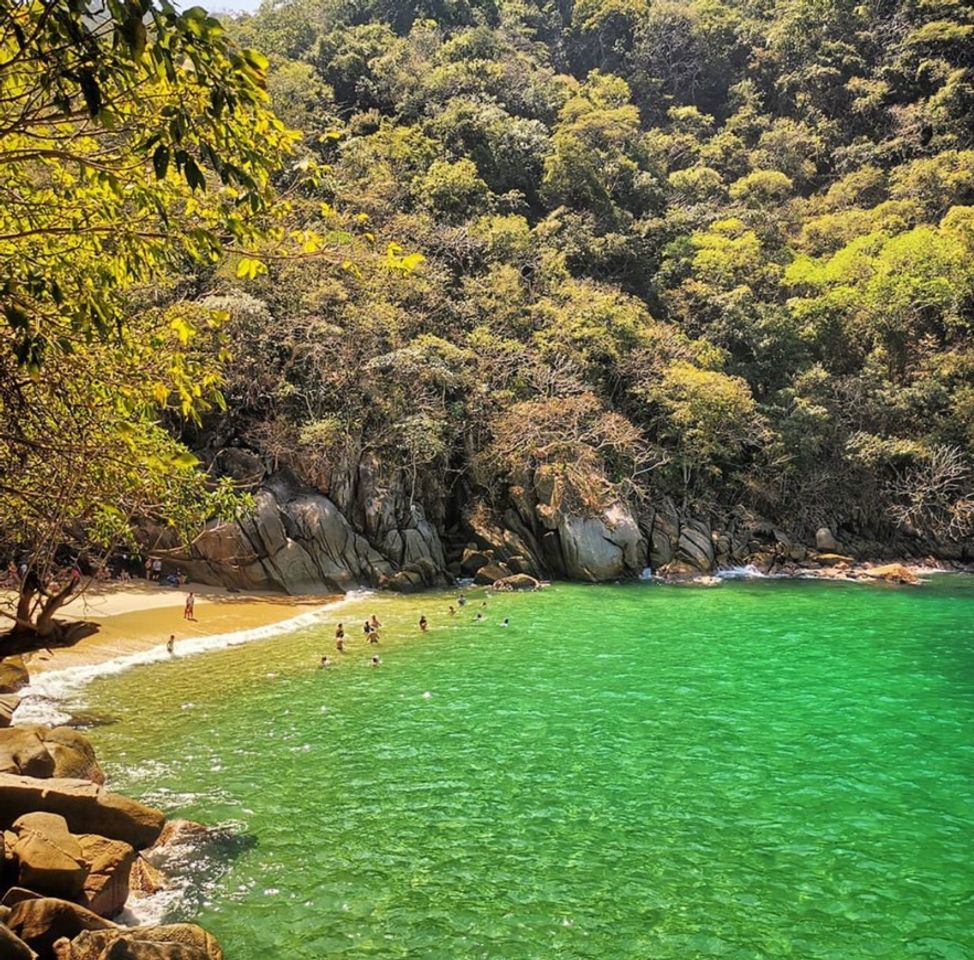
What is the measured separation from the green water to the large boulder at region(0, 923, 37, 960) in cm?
214

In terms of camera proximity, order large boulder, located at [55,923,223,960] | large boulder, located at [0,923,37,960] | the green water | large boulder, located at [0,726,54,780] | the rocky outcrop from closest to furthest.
→ large boulder, located at [0,923,37,960], large boulder, located at [55,923,223,960], the green water, large boulder, located at [0,726,54,780], the rocky outcrop

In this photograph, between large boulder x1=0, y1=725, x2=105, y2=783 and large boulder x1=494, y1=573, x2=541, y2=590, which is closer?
large boulder x1=0, y1=725, x2=105, y2=783

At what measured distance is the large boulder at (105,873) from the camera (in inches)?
307

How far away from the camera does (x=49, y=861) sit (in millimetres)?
7598

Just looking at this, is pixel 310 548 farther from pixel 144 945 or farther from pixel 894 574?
pixel 894 574

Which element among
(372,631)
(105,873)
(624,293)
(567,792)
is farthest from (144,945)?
(624,293)

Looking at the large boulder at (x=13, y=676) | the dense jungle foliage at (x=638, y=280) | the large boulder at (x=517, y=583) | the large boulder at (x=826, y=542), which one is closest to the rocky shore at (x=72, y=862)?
the large boulder at (x=13, y=676)

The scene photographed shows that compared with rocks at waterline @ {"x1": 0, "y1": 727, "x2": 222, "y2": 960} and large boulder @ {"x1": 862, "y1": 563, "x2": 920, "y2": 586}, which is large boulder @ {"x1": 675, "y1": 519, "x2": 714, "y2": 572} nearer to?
large boulder @ {"x1": 862, "y1": 563, "x2": 920, "y2": 586}

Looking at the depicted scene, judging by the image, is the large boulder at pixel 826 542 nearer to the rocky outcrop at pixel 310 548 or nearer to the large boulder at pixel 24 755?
the rocky outcrop at pixel 310 548

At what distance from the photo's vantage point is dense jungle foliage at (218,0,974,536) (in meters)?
33.6

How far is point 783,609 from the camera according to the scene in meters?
27.7

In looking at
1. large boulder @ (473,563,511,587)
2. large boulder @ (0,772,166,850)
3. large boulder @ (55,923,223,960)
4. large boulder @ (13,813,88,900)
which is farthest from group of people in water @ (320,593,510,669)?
large boulder @ (55,923,223,960)

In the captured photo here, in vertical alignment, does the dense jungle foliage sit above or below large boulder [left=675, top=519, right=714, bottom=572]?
above

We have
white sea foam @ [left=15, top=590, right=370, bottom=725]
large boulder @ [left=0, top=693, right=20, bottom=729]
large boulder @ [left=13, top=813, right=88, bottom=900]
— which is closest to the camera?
large boulder @ [left=13, top=813, right=88, bottom=900]
